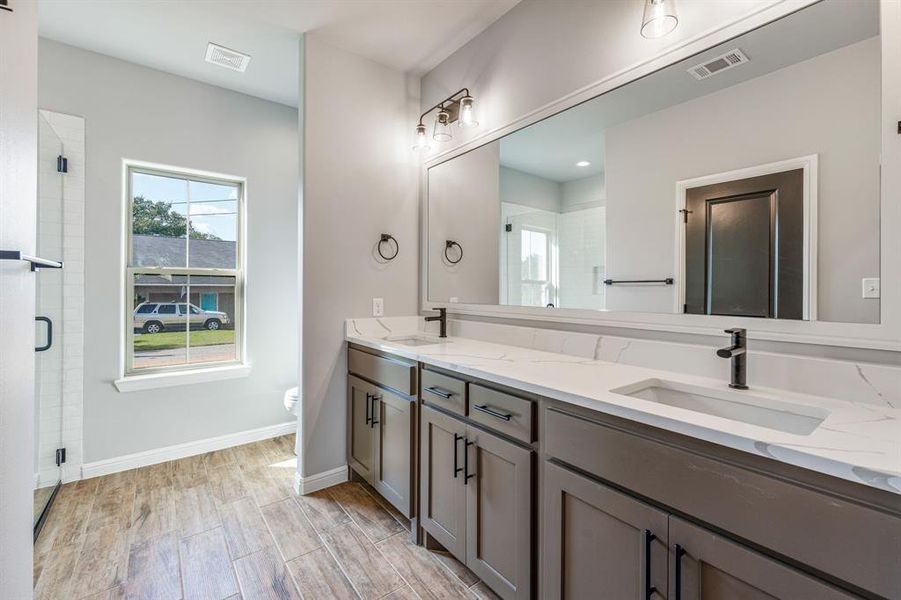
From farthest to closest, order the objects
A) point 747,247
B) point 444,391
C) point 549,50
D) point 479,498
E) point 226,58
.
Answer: point 226,58 < point 549,50 < point 444,391 < point 479,498 < point 747,247

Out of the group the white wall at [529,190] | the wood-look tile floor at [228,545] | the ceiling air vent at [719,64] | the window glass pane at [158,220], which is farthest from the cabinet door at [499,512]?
the window glass pane at [158,220]

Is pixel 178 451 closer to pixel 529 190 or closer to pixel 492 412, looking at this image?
pixel 492 412

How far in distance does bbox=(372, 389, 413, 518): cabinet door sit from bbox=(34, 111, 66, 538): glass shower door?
1.85 meters

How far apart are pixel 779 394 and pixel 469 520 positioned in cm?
114

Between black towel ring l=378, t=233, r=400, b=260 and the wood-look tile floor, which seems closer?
the wood-look tile floor

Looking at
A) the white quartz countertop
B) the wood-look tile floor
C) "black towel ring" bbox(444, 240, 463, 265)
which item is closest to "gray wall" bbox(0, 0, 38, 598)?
the wood-look tile floor

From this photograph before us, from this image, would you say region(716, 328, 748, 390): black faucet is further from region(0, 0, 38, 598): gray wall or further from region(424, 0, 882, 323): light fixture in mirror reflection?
region(0, 0, 38, 598): gray wall

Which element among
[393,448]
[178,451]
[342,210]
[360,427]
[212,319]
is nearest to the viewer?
Result: [393,448]

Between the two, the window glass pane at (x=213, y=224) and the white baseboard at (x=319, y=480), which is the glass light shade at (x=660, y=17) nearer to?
the white baseboard at (x=319, y=480)

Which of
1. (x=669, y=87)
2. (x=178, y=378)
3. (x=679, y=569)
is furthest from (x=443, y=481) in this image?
(x=178, y=378)

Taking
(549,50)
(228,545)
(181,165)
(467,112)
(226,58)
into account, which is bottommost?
(228,545)

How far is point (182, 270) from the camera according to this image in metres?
2.91

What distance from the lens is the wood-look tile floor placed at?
1.61 meters

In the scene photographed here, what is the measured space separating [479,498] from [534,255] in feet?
3.88
